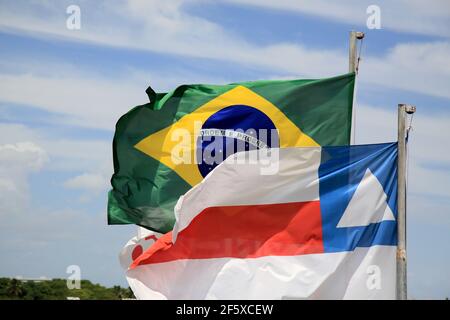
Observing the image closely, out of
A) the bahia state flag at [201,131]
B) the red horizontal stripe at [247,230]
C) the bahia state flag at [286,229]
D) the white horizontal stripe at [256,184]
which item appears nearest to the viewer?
the bahia state flag at [286,229]

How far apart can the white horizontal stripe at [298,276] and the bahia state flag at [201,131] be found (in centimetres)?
270

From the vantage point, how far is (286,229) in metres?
15.9

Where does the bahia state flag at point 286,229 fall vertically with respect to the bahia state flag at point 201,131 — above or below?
below

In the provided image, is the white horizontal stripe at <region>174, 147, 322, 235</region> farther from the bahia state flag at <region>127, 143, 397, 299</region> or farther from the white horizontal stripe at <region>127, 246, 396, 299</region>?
the white horizontal stripe at <region>127, 246, 396, 299</region>

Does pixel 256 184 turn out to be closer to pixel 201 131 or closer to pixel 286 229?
pixel 286 229

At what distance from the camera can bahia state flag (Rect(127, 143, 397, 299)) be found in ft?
50.9

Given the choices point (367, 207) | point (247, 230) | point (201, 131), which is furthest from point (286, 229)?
point (201, 131)

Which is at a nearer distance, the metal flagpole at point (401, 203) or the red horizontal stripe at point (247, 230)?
the metal flagpole at point (401, 203)

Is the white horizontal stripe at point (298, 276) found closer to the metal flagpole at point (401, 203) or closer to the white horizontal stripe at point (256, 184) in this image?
the metal flagpole at point (401, 203)

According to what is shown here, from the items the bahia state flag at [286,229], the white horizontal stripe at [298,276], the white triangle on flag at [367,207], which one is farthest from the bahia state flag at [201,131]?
the white horizontal stripe at [298,276]

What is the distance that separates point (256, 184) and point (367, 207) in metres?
2.03

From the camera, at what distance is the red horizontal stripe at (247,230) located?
1584cm
